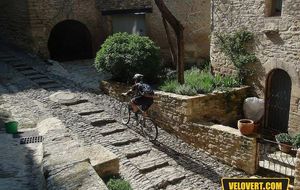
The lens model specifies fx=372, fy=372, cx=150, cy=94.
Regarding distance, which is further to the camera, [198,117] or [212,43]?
[212,43]

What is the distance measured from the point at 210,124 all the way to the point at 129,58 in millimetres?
3637

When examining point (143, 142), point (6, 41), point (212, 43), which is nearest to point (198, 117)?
point (143, 142)

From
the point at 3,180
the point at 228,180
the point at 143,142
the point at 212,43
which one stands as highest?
the point at 212,43

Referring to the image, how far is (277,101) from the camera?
10.8 meters

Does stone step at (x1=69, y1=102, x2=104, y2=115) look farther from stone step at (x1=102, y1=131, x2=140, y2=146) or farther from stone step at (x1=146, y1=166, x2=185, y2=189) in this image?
stone step at (x1=146, y1=166, x2=185, y2=189)

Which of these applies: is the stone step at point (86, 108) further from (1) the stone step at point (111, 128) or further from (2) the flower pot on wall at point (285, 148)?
(2) the flower pot on wall at point (285, 148)

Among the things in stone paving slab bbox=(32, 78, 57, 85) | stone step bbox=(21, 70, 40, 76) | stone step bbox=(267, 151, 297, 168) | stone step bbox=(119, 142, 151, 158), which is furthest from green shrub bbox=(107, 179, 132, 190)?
stone step bbox=(21, 70, 40, 76)

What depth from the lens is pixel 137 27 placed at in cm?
1580

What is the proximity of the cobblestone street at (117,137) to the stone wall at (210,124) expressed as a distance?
0.27 m

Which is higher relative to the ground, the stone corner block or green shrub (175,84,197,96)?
green shrub (175,84,197,96)

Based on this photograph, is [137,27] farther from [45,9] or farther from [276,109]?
[276,109]

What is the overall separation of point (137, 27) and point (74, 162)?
415 inches

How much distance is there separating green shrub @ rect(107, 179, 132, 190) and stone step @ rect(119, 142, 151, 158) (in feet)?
5.36

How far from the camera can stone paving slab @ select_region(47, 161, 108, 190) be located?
524cm
